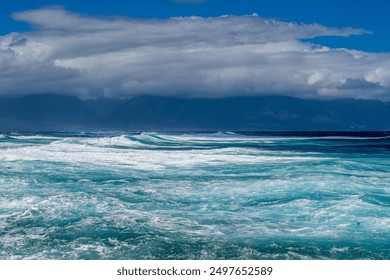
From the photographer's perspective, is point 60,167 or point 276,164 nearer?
point 60,167

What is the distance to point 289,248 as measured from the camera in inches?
514

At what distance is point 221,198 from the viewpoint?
66.1 ft

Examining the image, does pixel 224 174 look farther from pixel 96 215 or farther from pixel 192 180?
pixel 96 215

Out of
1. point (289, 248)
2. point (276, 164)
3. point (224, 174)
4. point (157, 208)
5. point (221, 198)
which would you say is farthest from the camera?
point (276, 164)

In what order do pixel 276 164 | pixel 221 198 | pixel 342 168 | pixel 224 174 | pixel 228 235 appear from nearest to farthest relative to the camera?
pixel 228 235 < pixel 221 198 < pixel 224 174 < pixel 342 168 < pixel 276 164

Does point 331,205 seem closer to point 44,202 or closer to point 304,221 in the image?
point 304,221

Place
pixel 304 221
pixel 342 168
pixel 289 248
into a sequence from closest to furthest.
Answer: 1. pixel 289 248
2. pixel 304 221
3. pixel 342 168

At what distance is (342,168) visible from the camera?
31641mm

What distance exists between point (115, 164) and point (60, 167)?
409 cm

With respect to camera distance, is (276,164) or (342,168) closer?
(342,168)
